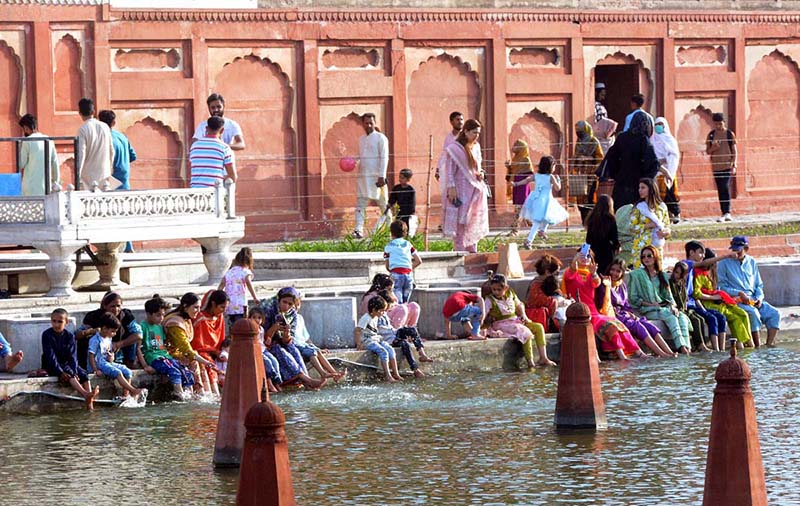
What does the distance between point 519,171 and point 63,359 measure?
458 inches

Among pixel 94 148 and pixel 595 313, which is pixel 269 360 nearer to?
pixel 595 313

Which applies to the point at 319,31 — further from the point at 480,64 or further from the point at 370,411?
the point at 370,411

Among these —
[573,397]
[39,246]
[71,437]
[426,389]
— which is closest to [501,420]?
[573,397]

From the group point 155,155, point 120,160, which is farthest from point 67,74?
point 120,160

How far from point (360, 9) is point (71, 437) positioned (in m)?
13.1

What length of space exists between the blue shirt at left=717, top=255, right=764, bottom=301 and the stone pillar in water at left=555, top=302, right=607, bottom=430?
586 centimetres

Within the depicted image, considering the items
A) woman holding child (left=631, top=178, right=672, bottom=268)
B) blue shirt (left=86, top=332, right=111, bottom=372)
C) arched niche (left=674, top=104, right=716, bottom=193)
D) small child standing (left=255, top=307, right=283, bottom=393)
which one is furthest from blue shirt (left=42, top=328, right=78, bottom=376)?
arched niche (left=674, top=104, right=716, bottom=193)

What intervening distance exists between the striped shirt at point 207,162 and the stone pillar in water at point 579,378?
6484mm

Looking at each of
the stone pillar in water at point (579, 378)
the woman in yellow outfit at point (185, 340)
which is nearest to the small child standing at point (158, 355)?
the woman in yellow outfit at point (185, 340)

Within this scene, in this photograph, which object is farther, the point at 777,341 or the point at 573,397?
the point at 777,341

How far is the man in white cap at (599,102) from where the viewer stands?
28141 millimetres

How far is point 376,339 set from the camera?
16906 mm

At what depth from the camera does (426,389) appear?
→ 53.3 ft

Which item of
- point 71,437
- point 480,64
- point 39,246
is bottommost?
point 71,437
